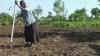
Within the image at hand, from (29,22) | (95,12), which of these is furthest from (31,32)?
(95,12)

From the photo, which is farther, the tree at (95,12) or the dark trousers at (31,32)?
the tree at (95,12)

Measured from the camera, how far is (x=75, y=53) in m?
4.40

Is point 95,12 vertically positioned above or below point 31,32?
above

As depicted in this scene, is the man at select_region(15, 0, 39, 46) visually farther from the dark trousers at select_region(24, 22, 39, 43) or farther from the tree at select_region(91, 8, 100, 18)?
the tree at select_region(91, 8, 100, 18)

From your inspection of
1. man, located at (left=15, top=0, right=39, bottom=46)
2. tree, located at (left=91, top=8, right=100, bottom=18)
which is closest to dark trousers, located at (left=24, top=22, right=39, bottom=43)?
man, located at (left=15, top=0, right=39, bottom=46)

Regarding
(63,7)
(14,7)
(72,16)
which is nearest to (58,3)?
(63,7)

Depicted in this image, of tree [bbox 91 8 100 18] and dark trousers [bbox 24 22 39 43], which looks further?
tree [bbox 91 8 100 18]

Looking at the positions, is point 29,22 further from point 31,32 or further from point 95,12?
point 95,12

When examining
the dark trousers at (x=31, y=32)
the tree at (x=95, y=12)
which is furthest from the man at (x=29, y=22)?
the tree at (x=95, y=12)

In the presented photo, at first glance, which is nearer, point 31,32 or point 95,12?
point 31,32

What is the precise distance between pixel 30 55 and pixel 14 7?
173 cm

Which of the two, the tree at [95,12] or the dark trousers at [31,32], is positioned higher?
the tree at [95,12]

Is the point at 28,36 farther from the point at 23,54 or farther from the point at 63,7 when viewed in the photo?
the point at 63,7

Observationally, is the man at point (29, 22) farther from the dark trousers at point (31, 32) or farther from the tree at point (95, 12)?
the tree at point (95, 12)
